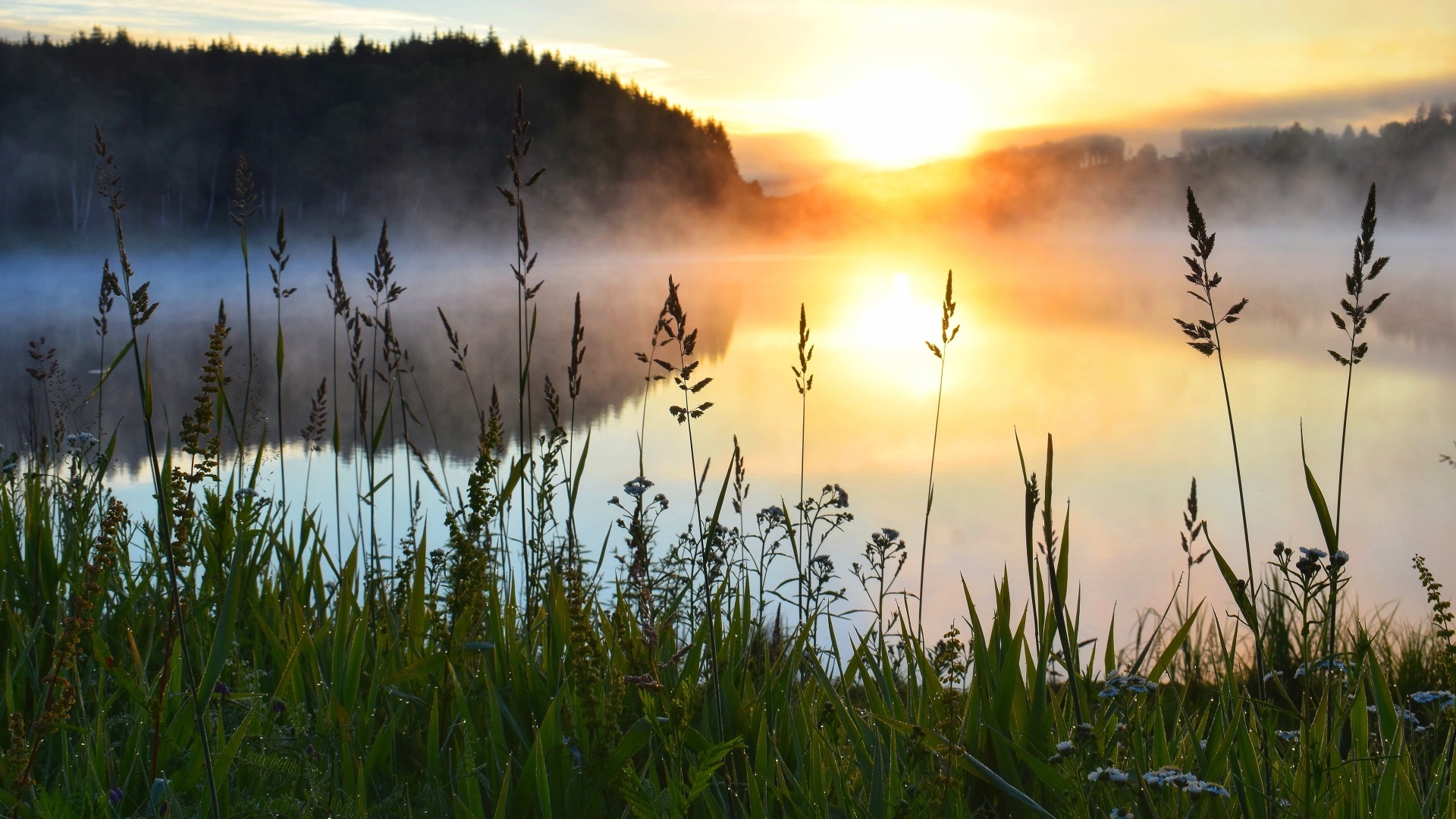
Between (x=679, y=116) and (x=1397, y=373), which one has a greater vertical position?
(x=679, y=116)

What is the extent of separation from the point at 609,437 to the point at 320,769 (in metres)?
11.4

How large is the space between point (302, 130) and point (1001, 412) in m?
59.1

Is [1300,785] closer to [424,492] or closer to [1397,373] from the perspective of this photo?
[424,492]

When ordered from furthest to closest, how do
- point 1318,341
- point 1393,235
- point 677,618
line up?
point 1393,235, point 1318,341, point 677,618

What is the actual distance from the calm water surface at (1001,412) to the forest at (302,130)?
13.4 metres

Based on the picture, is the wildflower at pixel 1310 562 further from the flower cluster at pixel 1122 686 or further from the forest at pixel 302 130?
the forest at pixel 302 130

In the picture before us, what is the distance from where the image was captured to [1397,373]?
63.2 feet

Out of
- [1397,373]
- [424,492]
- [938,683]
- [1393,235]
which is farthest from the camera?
[1393,235]

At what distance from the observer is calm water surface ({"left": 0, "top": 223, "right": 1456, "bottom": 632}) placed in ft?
28.7

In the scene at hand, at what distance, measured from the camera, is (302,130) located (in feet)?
199

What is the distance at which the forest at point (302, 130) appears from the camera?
5638 centimetres

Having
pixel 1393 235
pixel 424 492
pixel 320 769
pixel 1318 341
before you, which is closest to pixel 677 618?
pixel 320 769

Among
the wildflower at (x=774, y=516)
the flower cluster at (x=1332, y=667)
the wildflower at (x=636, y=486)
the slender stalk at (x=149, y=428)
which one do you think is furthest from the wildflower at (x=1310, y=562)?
the wildflower at (x=774, y=516)

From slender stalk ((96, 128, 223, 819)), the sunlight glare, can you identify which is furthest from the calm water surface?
slender stalk ((96, 128, 223, 819))
